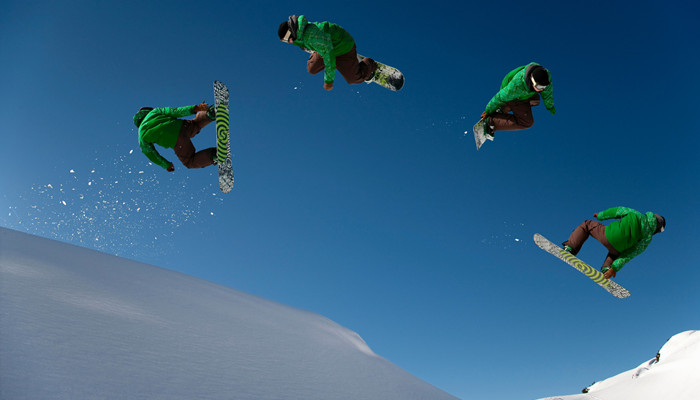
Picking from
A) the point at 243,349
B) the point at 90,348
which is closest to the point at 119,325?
the point at 90,348

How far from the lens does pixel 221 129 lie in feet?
23.8

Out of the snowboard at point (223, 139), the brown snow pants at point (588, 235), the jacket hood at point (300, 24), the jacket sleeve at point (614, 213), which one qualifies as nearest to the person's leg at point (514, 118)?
the jacket sleeve at point (614, 213)

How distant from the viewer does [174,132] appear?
6.96m

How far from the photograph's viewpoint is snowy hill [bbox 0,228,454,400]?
6.87 feet

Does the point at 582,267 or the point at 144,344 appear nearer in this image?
the point at 144,344

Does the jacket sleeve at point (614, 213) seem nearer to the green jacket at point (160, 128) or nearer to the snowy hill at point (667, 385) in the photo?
the snowy hill at point (667, 385)

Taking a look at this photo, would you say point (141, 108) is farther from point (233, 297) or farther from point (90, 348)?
point (90, 348)

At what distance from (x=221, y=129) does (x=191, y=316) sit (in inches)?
171

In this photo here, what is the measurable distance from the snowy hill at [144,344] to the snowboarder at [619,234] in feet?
18.2

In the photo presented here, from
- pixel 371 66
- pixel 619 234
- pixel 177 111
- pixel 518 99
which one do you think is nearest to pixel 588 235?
pixel 619 234

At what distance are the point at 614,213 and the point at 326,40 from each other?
6329mm

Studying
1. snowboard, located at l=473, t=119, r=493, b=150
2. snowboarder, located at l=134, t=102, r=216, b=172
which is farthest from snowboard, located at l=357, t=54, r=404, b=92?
snowboarder, located at l=134, t=102, r=216, b=172

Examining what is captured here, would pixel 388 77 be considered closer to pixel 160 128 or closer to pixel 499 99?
pixel 499 99

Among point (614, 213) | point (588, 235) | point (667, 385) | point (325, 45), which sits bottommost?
point (667, 385)
